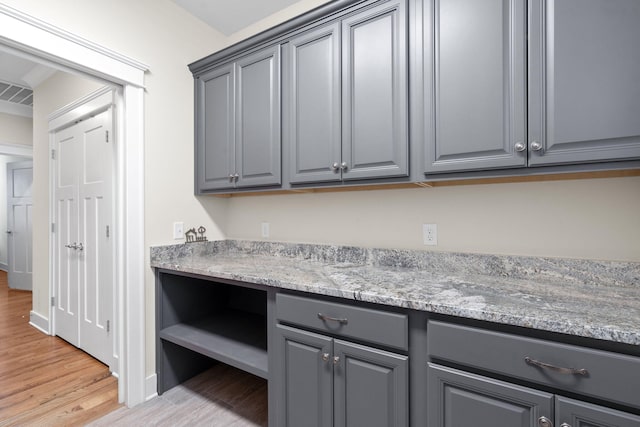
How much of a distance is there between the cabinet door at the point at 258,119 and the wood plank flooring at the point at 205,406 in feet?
4.51

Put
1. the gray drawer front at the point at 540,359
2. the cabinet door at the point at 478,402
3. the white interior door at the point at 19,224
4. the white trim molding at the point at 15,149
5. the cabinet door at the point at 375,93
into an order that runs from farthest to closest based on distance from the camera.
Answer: the white interior door at the point at 19,224 → the white trim molding at the point at 15,149 → the cabinet door at the point at 375,93 → the cabinet door at the point at 478,402 → the gray drawer front at the point at 540,359

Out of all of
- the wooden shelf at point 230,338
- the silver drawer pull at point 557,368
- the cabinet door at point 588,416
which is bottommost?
the wooden shelf at point 230,338

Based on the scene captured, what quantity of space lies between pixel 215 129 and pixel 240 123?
26 cm

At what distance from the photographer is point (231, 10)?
2.24 m

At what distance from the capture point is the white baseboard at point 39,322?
3.03 m

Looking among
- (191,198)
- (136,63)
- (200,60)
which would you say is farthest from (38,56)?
(191,198)

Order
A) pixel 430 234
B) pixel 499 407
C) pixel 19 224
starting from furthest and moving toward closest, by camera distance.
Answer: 1. pixel 19 224
2. pixel 430 234
3. pixel 499 407

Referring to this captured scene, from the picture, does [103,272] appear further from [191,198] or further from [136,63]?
[136,63]

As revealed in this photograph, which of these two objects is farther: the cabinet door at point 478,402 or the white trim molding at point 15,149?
the white trim molding at point 15,149

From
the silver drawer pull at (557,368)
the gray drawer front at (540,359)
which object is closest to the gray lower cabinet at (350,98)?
the gray drawer front at (540,359)

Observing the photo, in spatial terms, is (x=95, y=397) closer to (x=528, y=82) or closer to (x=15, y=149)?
(x=528, y=82)

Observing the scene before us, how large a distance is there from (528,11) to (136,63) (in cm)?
208

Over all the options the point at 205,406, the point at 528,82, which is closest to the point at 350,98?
the point at 528,82

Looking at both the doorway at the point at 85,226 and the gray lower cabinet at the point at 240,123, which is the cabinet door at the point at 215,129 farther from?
the doorway at the point at 85,226
